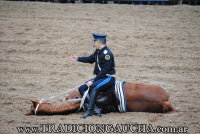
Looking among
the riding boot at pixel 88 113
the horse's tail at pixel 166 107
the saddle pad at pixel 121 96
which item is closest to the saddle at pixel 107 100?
the saddle pad at pixel 121 96

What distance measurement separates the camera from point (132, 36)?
1117cm

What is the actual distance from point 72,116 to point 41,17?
26.9 ft

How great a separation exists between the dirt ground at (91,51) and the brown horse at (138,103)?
0.45 feet

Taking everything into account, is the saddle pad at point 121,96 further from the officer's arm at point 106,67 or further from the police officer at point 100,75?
the officer's arm at point 106,67

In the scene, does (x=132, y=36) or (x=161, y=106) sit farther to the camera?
(x=132, y=36)

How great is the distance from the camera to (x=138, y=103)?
6000mm

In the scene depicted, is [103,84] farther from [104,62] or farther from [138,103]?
[138,103]

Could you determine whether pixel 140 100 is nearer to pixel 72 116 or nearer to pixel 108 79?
pixel 108 79

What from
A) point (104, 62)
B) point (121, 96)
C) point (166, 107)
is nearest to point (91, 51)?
point (104, 62)

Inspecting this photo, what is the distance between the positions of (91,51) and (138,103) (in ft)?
14.4

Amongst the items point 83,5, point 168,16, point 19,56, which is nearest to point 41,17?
point 83,5

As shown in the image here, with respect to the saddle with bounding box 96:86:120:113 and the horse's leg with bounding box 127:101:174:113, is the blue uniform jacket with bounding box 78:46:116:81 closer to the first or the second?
the saddle with bounding box 96:86:120:113

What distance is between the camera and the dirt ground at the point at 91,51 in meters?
6.00

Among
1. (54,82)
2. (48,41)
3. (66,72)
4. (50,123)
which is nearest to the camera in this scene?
(50,123)
